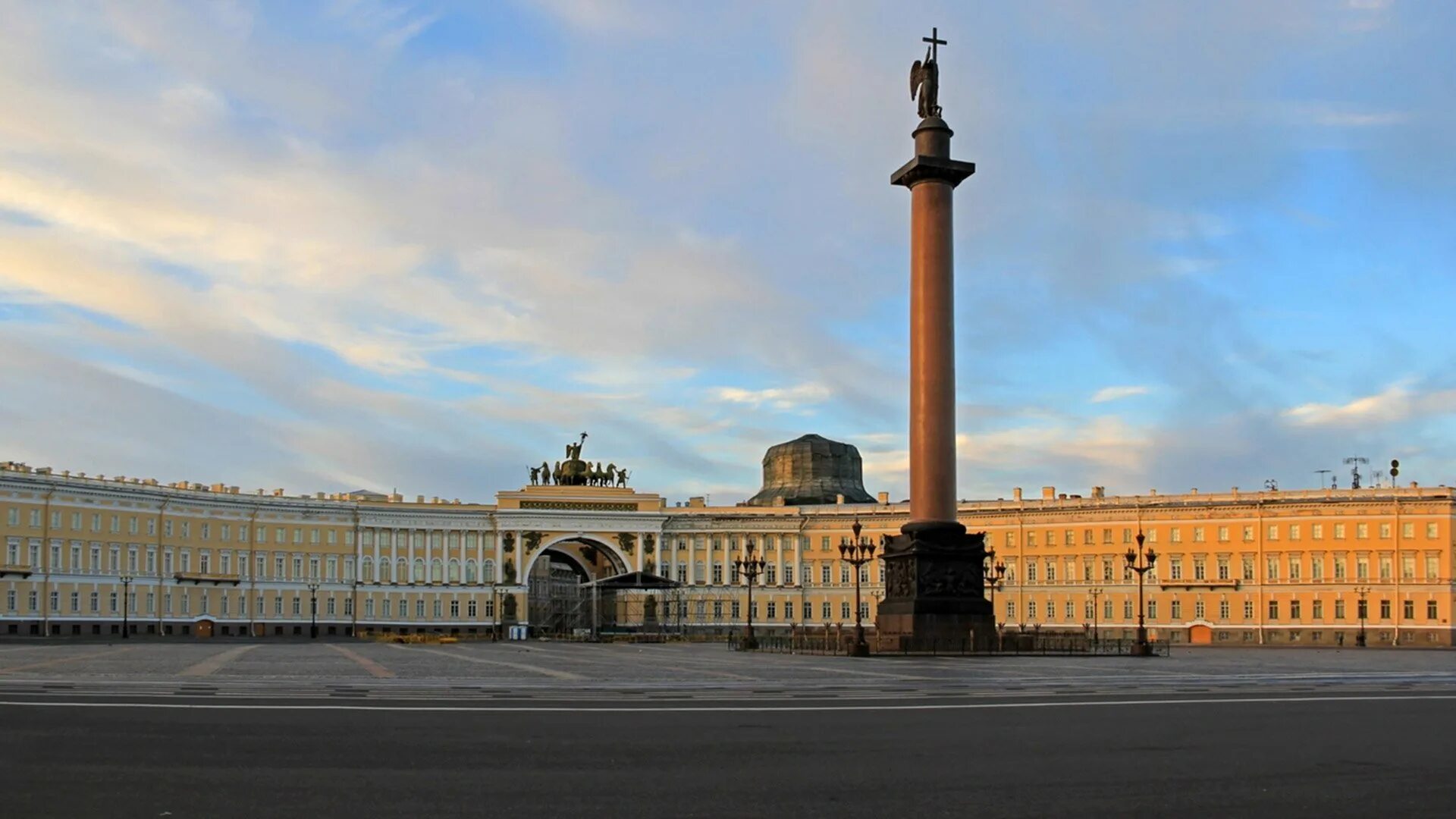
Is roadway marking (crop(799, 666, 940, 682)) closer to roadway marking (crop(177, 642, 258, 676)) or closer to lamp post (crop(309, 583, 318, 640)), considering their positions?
roadway marking (crop(177, 642, 258, 676))

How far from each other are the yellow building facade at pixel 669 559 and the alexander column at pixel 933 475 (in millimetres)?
68466

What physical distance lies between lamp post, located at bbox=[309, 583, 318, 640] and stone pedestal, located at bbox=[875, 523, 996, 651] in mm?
78532

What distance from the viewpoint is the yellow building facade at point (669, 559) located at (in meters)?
112

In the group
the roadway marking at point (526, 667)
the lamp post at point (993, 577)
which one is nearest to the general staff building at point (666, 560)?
the lamp post at point (993, 577)

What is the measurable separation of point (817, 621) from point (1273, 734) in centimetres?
12468

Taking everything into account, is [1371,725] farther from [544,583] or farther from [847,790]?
[544,583]

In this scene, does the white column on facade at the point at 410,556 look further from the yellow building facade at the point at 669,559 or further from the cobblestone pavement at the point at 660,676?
the cobblestone pavement at the point at 660,676

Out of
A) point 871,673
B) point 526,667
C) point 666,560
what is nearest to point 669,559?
point 666,560

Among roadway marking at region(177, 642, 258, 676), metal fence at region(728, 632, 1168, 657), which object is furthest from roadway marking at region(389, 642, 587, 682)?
metal fence at region(728, 632, 1168, 657)

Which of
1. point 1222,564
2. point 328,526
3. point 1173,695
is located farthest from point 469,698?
point 328,526

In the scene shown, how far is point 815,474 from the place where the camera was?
165m

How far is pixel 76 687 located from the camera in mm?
25672

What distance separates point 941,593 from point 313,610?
3379 inches

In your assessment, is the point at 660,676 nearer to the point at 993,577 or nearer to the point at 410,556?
the point at 993,577
